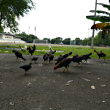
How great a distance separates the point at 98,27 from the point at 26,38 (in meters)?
75.0

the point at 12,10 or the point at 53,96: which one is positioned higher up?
the point at 12,10

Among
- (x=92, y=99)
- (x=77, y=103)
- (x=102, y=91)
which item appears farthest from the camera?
(x=102, y=91)

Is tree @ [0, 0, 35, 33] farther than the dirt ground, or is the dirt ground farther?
tree @ [0, 0, 35, 33]

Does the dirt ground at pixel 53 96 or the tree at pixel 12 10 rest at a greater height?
the tree at pixel 12 10

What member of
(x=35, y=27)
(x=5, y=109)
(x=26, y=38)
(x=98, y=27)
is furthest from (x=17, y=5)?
(x=26, y=38)

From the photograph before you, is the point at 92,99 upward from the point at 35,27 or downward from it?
downward

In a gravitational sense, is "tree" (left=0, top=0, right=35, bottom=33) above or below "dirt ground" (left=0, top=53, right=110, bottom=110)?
above

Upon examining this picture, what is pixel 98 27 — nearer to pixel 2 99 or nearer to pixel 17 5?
pixel 2 99

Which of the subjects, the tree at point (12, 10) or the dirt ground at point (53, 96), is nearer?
the dirt ground at point (53, 96)

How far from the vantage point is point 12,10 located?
56.1 feet

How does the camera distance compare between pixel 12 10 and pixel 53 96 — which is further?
pixel 12 10

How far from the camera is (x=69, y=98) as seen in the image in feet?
8.65

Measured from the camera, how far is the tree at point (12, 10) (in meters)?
14.9

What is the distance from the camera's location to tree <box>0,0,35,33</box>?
14.9 meters
